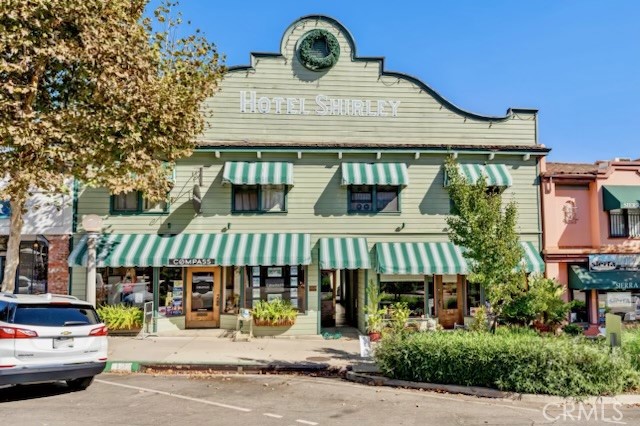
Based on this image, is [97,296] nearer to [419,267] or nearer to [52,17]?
[52,17]

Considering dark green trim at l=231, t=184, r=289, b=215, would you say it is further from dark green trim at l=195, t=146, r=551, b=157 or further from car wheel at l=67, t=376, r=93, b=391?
car wheel at l=67, t=376, r=93, b=391

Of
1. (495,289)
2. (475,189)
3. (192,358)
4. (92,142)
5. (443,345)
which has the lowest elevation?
(192,358)

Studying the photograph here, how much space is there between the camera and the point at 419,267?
1616 cm

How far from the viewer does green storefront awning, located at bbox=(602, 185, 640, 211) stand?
1714 cm

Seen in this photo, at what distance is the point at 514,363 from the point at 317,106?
1162 cm

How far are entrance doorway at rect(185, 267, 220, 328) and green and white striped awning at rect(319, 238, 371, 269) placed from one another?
165 inches

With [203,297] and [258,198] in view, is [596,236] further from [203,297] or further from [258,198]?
[203,297]

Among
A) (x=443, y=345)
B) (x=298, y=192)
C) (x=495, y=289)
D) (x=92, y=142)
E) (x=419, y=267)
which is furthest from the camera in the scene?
(x=298, y=192)

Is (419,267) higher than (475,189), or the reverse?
(475,189)

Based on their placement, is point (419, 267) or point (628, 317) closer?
point (419, 267)

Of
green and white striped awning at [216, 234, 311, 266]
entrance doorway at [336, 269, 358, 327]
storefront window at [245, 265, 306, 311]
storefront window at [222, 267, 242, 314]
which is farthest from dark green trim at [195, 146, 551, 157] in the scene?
entrance doorway at [336, 269, 358, 327]

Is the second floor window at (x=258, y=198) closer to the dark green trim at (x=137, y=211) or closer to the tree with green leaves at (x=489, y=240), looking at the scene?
the dark green trim at (x=137, y=211)

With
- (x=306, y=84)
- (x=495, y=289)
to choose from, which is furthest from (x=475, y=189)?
(x=306, y=84)

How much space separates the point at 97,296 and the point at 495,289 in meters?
13.4
